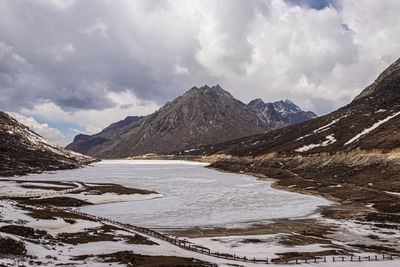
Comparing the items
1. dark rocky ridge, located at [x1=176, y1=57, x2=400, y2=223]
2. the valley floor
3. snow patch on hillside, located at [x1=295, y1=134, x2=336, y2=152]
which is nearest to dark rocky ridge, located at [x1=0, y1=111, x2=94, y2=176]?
the valley floor

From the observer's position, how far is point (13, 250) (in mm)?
24891

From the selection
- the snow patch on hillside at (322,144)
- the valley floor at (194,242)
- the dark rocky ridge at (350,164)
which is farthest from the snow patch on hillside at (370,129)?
the valley floor at (194,242)

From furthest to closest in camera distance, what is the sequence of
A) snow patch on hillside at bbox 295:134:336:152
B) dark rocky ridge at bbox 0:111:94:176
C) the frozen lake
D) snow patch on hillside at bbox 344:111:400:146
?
1. snow patch on hillside at bbox 295:134:336:152
2. dark rocky ridge at bbox 0:111:94:176
3. snow patch on hillside at bbox 344:111:400:146
4. the frozen lake

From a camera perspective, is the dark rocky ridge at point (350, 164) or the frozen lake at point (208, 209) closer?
the frozen lake at point (208, 209)

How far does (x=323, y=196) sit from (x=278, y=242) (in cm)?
4655

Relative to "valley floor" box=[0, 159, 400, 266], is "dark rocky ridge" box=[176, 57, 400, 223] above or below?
above

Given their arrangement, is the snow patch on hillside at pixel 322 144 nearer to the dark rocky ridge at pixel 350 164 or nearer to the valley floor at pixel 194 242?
the dark rocky ridge at pixel 350 164

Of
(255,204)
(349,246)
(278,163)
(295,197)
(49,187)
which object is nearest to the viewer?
(349,246)

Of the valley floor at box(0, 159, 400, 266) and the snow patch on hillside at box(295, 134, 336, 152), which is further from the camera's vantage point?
the snow patch on hillside at box(295, 134, 336, 152)

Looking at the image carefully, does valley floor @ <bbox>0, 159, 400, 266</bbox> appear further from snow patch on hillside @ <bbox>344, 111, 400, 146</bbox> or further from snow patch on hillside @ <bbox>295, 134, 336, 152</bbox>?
snow patch on hillside @ <bbox>295, 134, 336, 152</bbox>

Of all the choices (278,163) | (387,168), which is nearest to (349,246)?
(387,168)

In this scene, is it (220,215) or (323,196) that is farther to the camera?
(323,196)

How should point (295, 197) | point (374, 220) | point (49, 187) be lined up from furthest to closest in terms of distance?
point (49, 187), point (295, 197), point (374, 220)

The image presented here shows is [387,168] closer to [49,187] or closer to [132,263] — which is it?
[132,263]
